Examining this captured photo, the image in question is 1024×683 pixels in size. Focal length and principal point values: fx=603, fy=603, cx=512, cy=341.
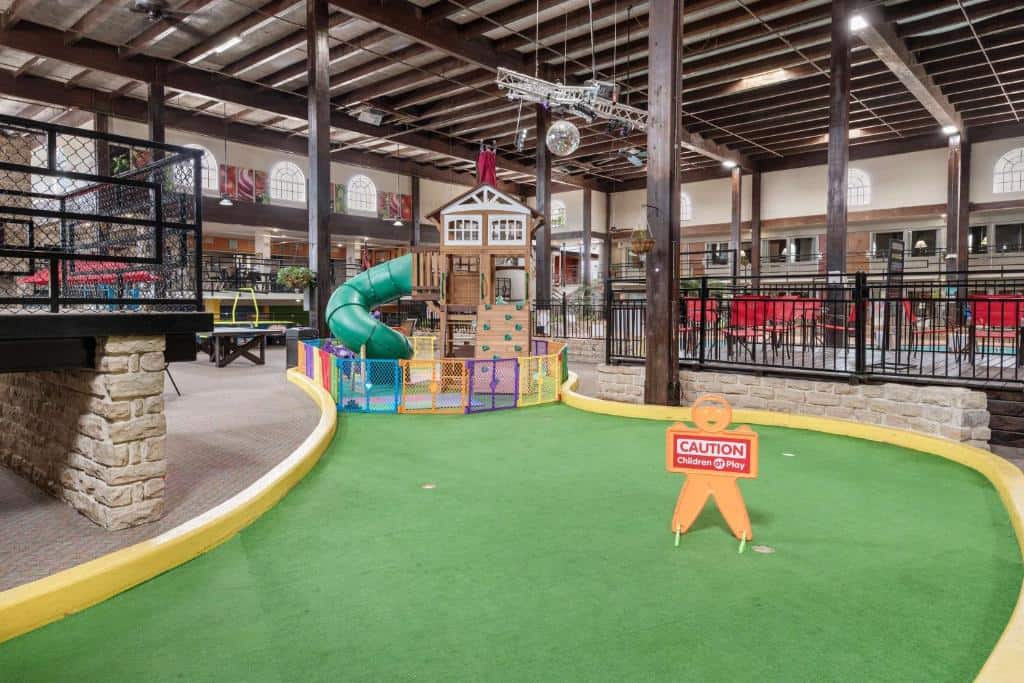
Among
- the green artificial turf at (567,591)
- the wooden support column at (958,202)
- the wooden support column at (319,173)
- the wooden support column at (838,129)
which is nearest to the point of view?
the green artificial turf at (567,591)

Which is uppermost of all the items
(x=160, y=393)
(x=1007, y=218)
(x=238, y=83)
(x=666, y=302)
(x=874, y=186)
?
(x=238, y=83)

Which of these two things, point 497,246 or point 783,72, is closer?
point 497,246

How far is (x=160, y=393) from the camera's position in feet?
12.3

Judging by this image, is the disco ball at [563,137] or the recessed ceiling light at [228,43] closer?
the disco ball at [563,137]

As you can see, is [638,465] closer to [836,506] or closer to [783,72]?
[836,506]

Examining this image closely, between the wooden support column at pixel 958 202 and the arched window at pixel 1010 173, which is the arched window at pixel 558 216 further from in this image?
the arched window at pixel 1010 173

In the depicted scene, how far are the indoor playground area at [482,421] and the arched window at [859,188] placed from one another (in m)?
5.92

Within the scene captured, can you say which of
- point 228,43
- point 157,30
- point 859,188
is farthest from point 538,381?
point 859,188

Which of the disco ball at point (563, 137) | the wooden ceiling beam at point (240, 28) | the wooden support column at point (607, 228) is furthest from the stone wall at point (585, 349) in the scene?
the wooden support column at point (607, 228)

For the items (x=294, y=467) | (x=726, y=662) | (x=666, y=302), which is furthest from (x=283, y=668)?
(x=666, y=302)

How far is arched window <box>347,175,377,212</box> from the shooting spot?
26219 mm

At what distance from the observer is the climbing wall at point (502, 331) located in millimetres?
9938

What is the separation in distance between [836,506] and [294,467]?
4.02 meters

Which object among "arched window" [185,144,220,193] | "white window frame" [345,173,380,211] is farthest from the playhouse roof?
"white window frame" [345,173,380,211]
